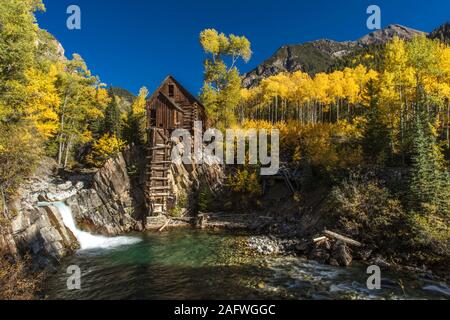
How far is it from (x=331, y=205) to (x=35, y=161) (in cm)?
2030

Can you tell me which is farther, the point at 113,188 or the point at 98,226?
the point at 113,188

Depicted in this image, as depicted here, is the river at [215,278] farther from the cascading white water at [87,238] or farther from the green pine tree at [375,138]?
the green pine tree at [375,138]

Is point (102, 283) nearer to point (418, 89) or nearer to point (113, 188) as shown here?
point (113, 188)

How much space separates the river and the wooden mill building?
348 inches

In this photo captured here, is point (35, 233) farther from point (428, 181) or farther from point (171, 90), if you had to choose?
point (428, 181)

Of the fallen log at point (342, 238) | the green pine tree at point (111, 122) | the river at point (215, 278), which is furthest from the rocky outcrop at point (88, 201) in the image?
the fallen log at point (342, 238)

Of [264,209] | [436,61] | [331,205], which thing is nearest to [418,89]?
[436,61]

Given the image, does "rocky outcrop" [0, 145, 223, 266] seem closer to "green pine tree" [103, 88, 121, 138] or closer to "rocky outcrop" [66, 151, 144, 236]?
"rocky outcrop" [66, 151, 144, 236]

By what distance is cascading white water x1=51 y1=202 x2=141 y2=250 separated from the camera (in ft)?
66.8

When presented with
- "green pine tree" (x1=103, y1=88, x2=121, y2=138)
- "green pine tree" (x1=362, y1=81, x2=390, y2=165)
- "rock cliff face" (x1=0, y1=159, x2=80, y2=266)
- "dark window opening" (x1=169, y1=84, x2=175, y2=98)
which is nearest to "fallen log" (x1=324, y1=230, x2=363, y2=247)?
"green pine tree" (x1=362, y1=81, x2=390, y2=165)

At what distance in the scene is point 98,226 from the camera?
76.9 ft
